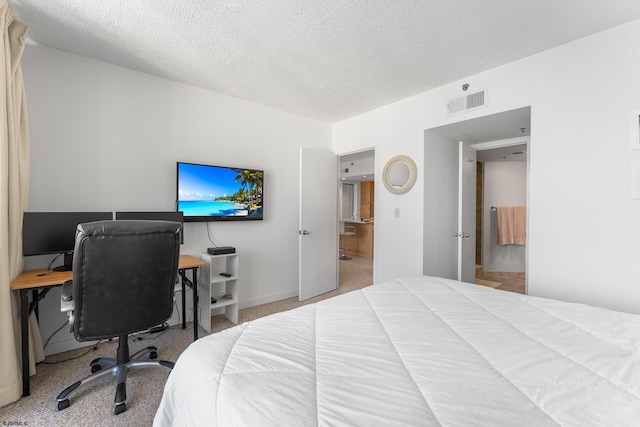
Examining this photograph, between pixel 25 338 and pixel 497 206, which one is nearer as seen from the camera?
pixel 25 338

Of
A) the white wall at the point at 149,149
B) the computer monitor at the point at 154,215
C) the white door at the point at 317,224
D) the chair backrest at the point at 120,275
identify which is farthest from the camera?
the white door at the point at 317,224

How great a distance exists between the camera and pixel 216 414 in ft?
2.58

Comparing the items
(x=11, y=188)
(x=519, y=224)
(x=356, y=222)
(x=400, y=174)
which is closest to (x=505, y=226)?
(x=519, y=224)

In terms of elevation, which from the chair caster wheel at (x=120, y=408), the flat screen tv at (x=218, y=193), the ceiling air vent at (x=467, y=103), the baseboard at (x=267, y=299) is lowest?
the chair caster wheel at (x=120, y=408)

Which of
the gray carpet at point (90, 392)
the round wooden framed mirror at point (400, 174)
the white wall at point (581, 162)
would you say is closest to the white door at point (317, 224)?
the round wooden framed mirror at point (400, 174)

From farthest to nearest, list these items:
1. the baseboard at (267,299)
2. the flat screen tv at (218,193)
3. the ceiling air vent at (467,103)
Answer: the baseboard at (267,299) → the flat screen tv at (218,193) → the ceiling air vent at (467,103)

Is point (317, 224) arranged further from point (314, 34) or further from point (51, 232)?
point (51, 232)

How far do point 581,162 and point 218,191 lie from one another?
11.0ft

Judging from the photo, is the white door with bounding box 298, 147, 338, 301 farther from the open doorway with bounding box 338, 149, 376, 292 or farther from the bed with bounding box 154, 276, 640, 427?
the bed with bounding box 154, 276, 640, 427

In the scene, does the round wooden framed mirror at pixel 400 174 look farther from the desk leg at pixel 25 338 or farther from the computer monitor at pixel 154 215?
the desk leg at pixel 25 338

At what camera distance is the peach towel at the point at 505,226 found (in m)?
5.03

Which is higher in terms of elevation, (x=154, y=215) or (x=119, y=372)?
(x=154, y=215)

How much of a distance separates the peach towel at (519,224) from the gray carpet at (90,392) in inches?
209

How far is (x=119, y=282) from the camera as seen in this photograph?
1660mm
